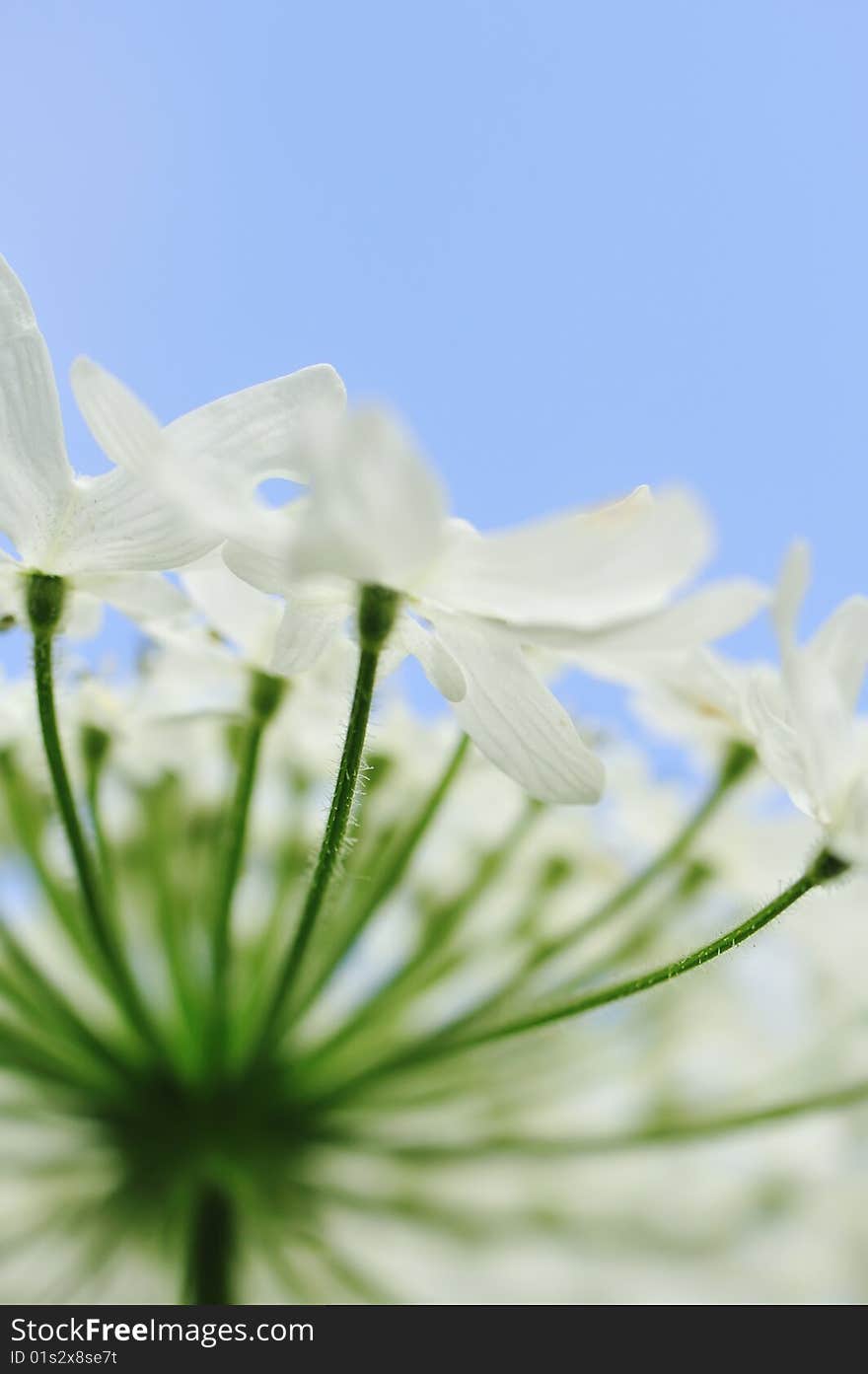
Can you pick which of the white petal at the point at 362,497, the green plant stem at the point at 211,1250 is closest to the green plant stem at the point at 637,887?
the green plant stem at the point at 211,1250

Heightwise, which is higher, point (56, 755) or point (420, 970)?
point (420, 970)

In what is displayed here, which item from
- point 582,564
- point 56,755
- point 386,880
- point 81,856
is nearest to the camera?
point 582,564

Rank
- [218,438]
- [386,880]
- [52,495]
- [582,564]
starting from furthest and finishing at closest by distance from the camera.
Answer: [386,880] < [52,495] < [218,438] < [582,564]

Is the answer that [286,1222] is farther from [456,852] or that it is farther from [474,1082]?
[456,852]

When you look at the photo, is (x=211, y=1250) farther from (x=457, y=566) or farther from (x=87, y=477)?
(x=457, y=566)

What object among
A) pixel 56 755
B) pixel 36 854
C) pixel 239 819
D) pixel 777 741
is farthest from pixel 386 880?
pixel 777 741

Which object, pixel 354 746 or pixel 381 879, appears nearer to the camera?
pixel 354 746
